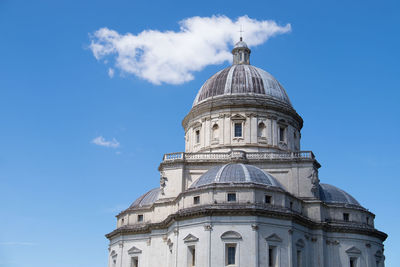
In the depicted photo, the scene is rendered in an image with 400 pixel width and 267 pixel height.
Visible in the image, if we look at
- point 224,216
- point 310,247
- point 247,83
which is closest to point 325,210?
point 310,247

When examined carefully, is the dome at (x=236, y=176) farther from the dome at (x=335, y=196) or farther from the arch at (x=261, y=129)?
the arch at (x=261, y=129)

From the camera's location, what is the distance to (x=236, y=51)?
62.6 m

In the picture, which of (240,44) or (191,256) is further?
(240,44)

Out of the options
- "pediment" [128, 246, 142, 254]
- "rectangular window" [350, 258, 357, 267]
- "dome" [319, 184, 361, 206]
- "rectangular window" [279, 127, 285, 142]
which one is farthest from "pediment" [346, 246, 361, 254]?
"pediment" [128, 246, 142, 254]

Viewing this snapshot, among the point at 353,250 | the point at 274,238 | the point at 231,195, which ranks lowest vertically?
the point at 274,238

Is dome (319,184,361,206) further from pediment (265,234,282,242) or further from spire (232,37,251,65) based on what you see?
spire (232,37,251,65)

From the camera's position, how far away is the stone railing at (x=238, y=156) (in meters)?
48.2

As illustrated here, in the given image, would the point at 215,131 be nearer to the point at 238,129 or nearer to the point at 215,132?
the point at 215,132

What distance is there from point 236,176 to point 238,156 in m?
5.59

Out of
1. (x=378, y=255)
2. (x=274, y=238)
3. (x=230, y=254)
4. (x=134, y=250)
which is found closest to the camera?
(x=230, y=254)

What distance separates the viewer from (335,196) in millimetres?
50469

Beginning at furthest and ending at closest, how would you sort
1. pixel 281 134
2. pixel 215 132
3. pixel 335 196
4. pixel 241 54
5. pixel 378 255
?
pixel 241 54 → pixel 281 134 → pixel 215 132 → pixel 335 196 → pixel 378 255

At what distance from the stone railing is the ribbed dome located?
8.89m

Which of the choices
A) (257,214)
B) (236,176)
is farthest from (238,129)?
(257,214)
